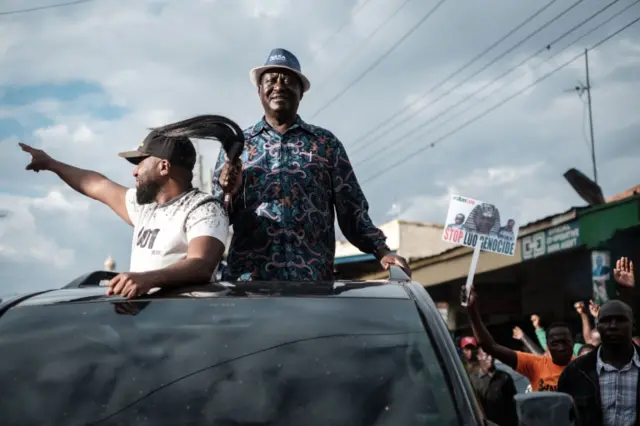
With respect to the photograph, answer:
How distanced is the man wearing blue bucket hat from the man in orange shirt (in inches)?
79.2

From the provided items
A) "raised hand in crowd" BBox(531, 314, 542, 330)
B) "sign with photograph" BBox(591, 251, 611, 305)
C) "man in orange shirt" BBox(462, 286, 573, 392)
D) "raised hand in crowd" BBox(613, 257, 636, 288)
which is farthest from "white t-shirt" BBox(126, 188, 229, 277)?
"sign with photograph" BBox(591, 251, 611, 305)

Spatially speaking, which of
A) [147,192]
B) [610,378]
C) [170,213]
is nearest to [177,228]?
[170,213]

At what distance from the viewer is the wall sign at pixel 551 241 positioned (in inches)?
525

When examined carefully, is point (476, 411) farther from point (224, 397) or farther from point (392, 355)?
point (224, 397)

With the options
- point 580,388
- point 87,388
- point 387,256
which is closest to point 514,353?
point 580,388

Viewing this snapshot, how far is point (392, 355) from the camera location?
301cm

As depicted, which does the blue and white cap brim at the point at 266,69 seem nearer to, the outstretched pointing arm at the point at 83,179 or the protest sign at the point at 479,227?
the outstretched pointing arm at the point at 83,179

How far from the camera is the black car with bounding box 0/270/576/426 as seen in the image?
9.12 ft

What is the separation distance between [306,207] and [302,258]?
25 centimetres

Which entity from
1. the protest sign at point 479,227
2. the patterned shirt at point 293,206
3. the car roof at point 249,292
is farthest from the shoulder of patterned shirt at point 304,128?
the protest sign at point 479,227

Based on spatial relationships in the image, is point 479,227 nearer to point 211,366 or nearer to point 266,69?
point 266,69

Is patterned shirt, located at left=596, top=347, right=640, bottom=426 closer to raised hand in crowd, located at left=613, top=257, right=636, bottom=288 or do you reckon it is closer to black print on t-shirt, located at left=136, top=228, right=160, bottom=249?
raised hand in crowd, located at left=613, top=257, right=636, bottom=288

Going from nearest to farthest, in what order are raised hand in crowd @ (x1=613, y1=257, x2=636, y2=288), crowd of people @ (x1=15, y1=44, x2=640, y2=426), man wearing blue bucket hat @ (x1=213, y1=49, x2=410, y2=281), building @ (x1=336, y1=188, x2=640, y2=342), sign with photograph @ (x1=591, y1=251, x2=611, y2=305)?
crowd of people @ (x1=15, y1=44, x2=640, y2=426) < man wearing blue bucket hat @ (x1=213, y1=49, x2=410, y2=281) < raised hand in crowd @ (x1=613, y1=257, x2=636, y2=288) < sign with photograph @ (x1=591, y1=251, x2=611, y2=305) < building @ (x1=336, y1=188, x2=640, y2=342)

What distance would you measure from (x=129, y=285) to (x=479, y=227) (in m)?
6.72
